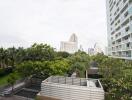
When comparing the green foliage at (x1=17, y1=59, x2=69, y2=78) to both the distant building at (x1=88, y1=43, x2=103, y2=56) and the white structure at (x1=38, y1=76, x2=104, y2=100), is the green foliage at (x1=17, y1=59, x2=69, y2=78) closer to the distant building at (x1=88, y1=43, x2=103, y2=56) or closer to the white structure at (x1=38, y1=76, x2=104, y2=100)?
the white structure at (x1=38, y1=76, x2=104, y2=100)

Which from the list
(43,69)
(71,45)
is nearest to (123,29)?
(43,69)

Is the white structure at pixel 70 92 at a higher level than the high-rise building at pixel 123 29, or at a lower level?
lower

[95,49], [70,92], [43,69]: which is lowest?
[70,92]

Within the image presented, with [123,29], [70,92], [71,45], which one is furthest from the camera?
[71,45]

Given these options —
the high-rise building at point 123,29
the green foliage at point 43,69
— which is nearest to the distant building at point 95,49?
the high-rise building at point 123,29

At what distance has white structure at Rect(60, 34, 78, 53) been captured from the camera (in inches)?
6383

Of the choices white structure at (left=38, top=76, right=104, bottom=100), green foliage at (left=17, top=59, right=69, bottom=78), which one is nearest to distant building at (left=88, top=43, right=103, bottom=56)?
green foliage at (left=17, top=59, right=69, bottom=78)

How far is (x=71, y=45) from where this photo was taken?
169m

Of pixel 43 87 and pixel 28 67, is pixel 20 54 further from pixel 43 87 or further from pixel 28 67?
pixel 43 87

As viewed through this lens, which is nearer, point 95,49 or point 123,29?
point 123,29

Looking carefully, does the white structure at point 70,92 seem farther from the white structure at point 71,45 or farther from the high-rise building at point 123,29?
the white structure at point 71,45

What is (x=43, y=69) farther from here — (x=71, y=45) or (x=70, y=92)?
(x=71, y=45)

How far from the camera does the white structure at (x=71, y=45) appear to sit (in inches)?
6383

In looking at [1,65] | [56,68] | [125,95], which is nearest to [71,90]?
[125,95]
